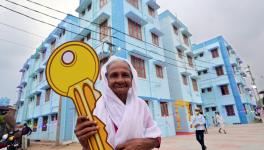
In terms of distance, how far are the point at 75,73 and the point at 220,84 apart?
83.2ft

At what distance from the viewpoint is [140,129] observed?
112 centimetres

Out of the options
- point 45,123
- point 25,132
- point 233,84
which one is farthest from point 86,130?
point 233,84

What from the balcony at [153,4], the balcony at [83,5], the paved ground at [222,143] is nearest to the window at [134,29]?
the balcony at [153,4]

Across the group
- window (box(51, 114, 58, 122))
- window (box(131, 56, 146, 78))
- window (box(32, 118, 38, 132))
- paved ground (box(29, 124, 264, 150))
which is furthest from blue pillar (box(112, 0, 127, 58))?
window (box(32, 118, 38, 132))

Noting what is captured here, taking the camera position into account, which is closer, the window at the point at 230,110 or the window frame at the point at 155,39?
the window frame at the point at 155,39

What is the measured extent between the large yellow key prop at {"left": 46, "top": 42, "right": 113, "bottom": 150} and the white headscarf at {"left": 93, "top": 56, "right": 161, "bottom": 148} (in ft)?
0.38

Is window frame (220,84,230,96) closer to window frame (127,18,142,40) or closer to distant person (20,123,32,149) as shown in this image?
window frame (127,18,142,40)

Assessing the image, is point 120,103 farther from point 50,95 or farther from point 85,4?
point 50,95

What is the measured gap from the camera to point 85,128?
924mm

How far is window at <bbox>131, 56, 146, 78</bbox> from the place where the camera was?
11.8m

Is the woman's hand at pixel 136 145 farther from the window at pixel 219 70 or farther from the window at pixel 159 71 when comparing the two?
the window at pixel 219 70

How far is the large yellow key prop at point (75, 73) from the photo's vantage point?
3.34 ft

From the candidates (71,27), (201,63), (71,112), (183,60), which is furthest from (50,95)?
(201,63)

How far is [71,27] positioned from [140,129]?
649 inches
